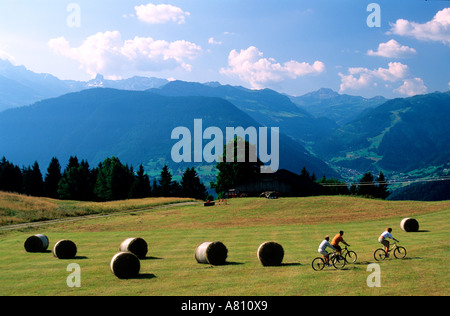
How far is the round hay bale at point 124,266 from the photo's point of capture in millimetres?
26828

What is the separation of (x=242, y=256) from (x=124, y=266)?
434 inches

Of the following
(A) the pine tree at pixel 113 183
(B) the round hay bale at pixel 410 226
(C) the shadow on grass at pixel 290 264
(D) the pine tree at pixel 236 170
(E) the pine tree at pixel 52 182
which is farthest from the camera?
(E) the pine tree at pixel 52 182

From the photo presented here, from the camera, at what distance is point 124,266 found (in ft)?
88.3

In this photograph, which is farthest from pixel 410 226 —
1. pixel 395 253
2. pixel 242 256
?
pixel 242 256

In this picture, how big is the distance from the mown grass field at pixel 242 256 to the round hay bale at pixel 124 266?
65 cm

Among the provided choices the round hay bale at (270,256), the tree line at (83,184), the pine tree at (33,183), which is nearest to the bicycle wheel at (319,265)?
the round hay bale at (270,256)

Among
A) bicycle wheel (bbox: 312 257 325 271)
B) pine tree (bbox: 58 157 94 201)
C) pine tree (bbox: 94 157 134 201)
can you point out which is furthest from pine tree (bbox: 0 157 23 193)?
bicycle wheel (bbox: 312 257 325 271)

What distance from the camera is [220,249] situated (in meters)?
31.2

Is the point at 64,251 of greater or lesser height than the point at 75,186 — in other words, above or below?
below

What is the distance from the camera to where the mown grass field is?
23156 millimetres

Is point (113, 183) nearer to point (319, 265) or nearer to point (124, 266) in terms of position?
point (124, 266)

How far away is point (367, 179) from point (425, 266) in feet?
498

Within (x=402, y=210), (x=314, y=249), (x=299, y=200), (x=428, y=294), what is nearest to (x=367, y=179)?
(x=299, y=200)

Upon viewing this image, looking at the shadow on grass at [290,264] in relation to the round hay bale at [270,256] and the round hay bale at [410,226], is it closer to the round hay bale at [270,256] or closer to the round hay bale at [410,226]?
the round hay bale at [270,256]
